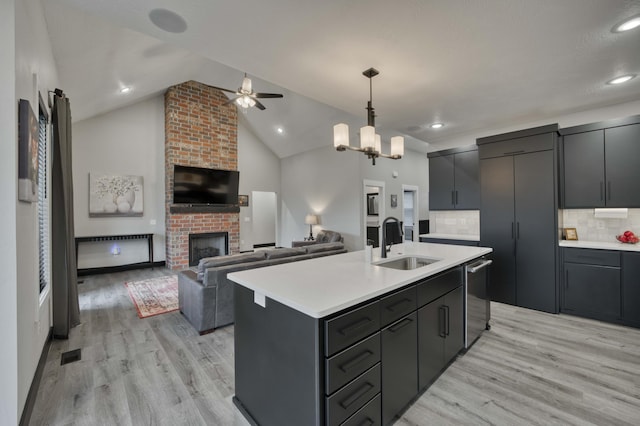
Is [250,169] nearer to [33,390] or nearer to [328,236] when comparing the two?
[328,236]

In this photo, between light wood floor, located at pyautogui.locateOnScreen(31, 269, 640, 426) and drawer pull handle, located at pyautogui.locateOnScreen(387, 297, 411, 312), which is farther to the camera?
light wood floor, located at pyautogui.locateOnScreen(31, 269, 640, 426)

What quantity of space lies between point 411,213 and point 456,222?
10.6 feet

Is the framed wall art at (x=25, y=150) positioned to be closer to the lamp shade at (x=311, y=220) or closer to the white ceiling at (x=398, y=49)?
the white ceiling at (x=398, y=49)

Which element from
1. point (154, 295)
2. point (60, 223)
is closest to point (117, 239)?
point (154, 295)

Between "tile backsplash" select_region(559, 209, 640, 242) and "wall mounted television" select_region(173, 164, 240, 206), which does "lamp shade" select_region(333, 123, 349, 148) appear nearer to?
"tile backsplash" select_region(559, 209, 640, 242)

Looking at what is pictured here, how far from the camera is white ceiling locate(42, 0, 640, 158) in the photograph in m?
1.85

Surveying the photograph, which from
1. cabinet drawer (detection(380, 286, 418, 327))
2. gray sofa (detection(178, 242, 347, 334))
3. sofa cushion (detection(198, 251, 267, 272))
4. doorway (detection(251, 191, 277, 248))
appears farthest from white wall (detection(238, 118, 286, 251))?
cabinet drawer (detection(380, 286, 418, 327))

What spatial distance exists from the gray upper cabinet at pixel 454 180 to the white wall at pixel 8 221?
16.2ft

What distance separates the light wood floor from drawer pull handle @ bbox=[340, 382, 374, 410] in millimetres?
540

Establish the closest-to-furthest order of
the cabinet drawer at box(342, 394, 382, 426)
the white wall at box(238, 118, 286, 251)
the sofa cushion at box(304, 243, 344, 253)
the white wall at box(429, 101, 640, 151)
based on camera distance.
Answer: the cabinet drawer at box(342, 394, 382, 426) → the white wall at box(429, 101, 640, 151) → the sofa cushion at box(304, 243, 344, 253) → the white wall at box(238, 118, 286, 251)

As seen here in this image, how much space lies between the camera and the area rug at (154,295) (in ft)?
12.0

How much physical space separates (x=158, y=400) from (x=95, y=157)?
18.7ft

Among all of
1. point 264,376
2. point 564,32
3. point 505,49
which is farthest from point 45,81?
point 564,32

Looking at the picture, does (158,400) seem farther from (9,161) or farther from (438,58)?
(438,58)
